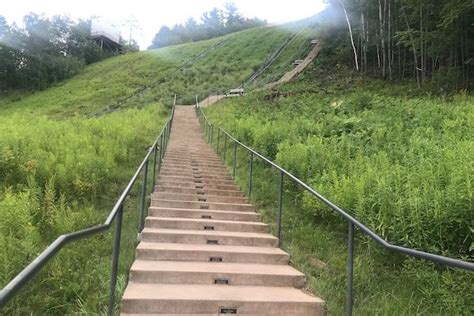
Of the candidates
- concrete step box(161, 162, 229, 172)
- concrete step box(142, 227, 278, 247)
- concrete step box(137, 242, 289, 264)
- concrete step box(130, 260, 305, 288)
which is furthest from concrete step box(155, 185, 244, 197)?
concrete step box(130, 260, 305, 288)

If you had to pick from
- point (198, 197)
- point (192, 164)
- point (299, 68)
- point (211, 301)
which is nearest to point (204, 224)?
point (198, 197)

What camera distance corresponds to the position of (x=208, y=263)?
18.5ft

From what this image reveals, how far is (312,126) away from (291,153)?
12.4ft

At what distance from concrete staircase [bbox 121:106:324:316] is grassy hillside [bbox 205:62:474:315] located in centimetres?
37

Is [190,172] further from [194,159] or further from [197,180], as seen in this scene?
[194,159]

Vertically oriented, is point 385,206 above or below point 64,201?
above

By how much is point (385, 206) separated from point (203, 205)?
11.8 ft

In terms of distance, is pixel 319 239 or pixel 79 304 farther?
pixel 319 239

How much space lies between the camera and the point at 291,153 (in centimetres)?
940

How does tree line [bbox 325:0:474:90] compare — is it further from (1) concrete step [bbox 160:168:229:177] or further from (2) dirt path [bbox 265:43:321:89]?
(1) concrete step [bbox 160:168:229:177]

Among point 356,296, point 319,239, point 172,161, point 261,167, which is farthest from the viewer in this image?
point 172,161

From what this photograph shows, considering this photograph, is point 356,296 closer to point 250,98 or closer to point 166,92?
point 250,98

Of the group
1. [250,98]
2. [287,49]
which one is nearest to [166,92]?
[250,98]

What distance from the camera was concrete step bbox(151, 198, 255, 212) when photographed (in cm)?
793
